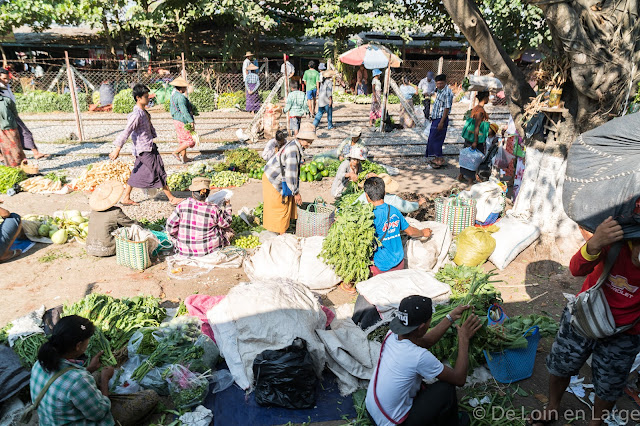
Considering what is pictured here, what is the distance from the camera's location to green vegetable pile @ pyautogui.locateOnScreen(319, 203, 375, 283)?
506cm

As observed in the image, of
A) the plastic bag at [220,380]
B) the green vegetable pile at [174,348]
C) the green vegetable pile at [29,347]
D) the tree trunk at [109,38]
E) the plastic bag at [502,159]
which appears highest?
the tree trunk at [109,38]

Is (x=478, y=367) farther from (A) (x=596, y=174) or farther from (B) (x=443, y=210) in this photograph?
(B) (x=443, y=210)

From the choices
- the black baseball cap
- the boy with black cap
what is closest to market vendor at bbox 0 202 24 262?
the boy with black cap

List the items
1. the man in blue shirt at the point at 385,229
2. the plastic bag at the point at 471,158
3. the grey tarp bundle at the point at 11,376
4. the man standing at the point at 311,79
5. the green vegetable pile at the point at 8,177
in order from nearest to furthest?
the grey tarp bundle at the point at 11,376 → the man in blue shirt at the point at 385,229 → the green vegetable pile at the point at 8,177 → the plastic bag at the point at 471,158 → the man standing at the point at 311,79

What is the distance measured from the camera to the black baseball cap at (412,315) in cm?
290

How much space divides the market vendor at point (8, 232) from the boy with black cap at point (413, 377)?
5381mm

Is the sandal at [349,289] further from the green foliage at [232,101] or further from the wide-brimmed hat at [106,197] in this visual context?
the green foliage at [232,101]

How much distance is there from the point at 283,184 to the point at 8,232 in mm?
3727

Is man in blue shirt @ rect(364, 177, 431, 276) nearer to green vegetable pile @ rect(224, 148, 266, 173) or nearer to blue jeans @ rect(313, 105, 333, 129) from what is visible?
green vegetable pile @ rect(224, 148, 266, 173)

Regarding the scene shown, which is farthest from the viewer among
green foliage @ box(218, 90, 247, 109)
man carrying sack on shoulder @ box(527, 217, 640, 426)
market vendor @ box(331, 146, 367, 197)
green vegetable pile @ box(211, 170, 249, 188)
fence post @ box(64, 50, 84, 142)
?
green foliage @ box(218, 90, 247, 109)

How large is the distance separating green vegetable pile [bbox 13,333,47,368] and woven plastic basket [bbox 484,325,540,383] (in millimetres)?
3873

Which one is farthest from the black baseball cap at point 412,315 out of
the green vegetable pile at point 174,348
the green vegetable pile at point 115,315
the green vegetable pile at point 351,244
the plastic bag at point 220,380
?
the green vegetable pile at point 115,315

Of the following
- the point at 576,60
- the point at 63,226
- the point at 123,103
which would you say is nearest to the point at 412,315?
the point at 576,60

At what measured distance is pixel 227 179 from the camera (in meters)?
9.17
